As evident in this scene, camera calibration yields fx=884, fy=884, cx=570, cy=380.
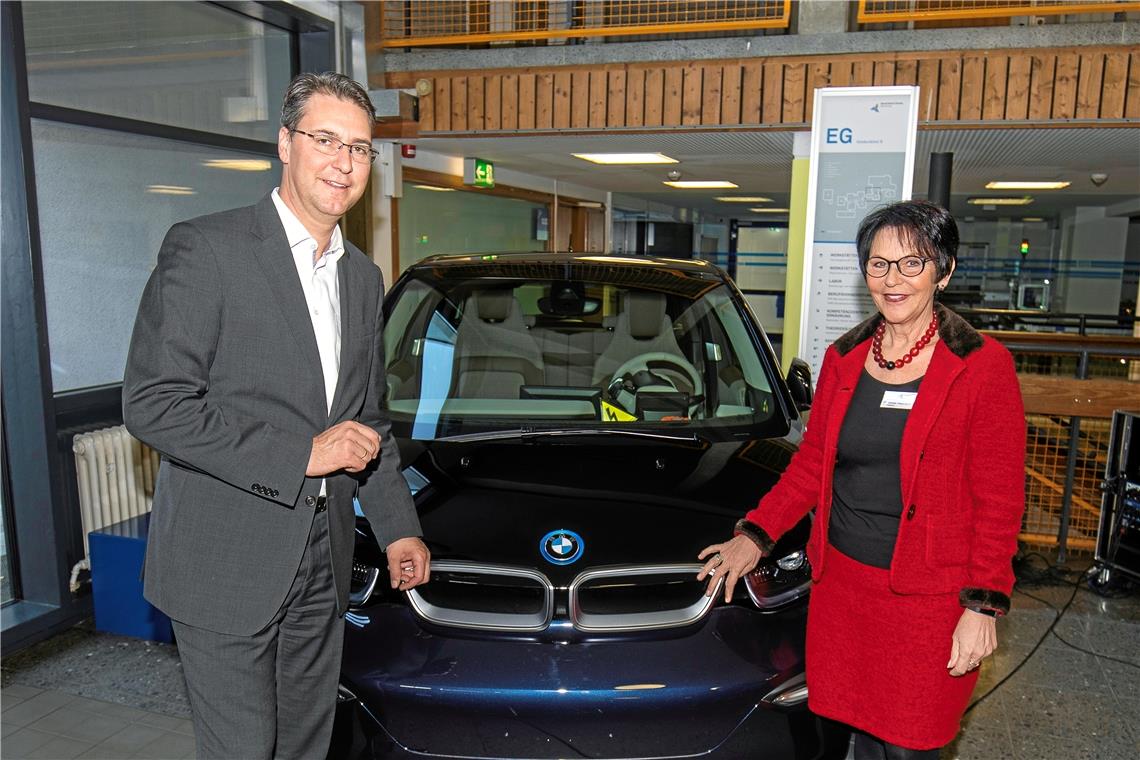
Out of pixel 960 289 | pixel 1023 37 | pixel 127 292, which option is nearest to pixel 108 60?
pixel 127 292

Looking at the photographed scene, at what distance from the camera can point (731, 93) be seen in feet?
21.9

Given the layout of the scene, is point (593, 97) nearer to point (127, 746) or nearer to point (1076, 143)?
point (1076, 143)

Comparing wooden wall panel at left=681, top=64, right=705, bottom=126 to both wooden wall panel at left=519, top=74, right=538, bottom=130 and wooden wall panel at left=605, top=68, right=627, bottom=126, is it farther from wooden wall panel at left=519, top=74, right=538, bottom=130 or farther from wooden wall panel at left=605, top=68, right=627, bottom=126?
wooden wall panel at left=519, top=74, right=538, bottom=130

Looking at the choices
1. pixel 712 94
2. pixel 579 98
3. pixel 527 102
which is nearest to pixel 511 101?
pixel 527 102

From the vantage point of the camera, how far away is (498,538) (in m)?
2.23

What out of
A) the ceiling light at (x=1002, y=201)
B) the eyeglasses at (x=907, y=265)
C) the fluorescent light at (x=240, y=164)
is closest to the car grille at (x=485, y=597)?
the eyeglasses at (x=907, y=265)

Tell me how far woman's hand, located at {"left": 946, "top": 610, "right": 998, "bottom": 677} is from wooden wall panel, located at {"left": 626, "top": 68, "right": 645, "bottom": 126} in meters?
5.65

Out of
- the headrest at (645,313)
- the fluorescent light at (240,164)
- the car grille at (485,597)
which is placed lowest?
the car grille at (485,597)

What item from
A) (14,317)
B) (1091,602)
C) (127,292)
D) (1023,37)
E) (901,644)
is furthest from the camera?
(1023,37)

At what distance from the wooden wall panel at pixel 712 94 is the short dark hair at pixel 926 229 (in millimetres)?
5062

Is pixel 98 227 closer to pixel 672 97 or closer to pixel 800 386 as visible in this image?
pixel 800 386

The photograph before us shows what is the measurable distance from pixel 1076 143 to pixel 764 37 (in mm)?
2912

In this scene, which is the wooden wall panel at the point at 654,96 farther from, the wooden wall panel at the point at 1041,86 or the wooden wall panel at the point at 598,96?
the wooden wall panel at the point at 1041,86

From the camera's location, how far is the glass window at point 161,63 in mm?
4195
